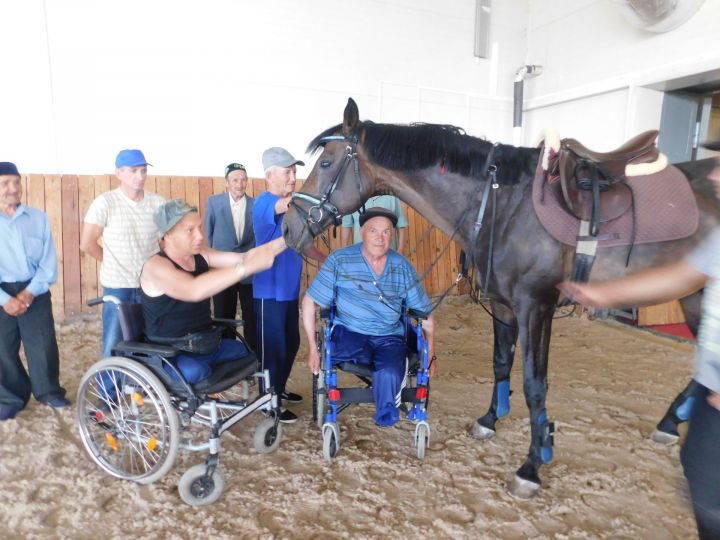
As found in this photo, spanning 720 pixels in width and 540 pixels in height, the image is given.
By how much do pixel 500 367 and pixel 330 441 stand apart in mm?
1005

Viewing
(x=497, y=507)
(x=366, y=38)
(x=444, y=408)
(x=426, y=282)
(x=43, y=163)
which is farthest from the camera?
(x=426, y=282)

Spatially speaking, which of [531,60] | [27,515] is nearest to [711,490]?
[27,515]

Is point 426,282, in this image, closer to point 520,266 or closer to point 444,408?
point 444,408

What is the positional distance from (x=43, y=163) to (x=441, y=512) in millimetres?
4681

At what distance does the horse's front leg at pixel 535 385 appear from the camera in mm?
2000

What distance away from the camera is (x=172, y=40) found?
4.59m

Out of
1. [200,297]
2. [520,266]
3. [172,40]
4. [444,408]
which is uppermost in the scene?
[172,40]

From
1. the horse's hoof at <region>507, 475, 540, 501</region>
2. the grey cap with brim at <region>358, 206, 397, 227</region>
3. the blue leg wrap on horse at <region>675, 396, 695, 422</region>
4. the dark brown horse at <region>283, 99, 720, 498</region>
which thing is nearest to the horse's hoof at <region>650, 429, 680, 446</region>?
the blue leg wrap on horse at <region>675, 396, 695, 422</region>

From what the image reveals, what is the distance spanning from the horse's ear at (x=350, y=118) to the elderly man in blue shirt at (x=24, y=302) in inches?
74.9

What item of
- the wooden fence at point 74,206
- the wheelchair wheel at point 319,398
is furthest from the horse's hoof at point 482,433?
the wooden fence at point 74,206

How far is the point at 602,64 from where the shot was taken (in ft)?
16.3

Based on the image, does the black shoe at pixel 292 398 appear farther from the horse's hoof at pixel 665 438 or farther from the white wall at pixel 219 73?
the white wall at pixel 219 73

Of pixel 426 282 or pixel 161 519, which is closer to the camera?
pixel 161 519

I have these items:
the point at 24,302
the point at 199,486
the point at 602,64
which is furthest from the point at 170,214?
the point at 602,64
